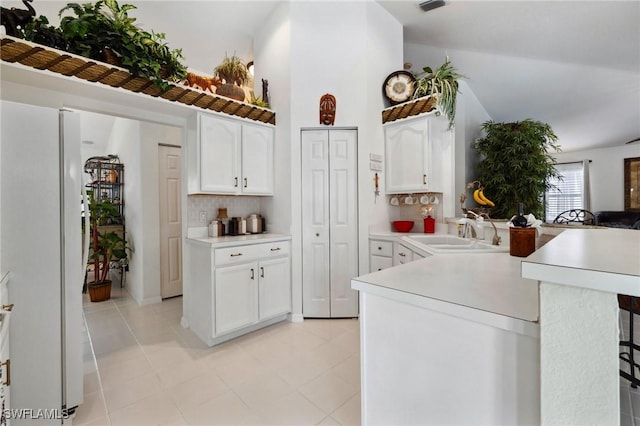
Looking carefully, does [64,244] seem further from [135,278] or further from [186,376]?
[135,278]

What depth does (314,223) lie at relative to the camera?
118 inches

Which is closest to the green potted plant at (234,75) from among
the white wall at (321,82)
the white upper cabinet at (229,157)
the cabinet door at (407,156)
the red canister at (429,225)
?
the white upper cabinet at (229,157)

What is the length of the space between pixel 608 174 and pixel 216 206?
29.3ft

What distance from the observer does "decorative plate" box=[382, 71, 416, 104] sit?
3092 mm

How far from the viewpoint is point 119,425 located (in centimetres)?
153

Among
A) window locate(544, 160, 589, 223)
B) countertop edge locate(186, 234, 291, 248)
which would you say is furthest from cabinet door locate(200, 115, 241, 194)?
window locate(544, 160, 589, 223)

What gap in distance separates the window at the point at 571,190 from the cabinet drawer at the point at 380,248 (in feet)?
20.5

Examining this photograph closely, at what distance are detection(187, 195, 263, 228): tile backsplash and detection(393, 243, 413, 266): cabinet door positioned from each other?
5.61 ft

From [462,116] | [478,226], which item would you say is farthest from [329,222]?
[462,116]

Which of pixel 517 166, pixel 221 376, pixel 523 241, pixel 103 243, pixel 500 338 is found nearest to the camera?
pixel 500 338

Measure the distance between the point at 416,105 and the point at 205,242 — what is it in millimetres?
2553

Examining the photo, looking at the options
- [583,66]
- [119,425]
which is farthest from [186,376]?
[583,66]

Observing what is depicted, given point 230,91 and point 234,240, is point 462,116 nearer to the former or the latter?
point 230,91

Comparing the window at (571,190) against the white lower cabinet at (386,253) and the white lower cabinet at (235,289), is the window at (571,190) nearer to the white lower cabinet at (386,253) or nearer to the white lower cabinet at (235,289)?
the white lower cabinet at (386,253)
